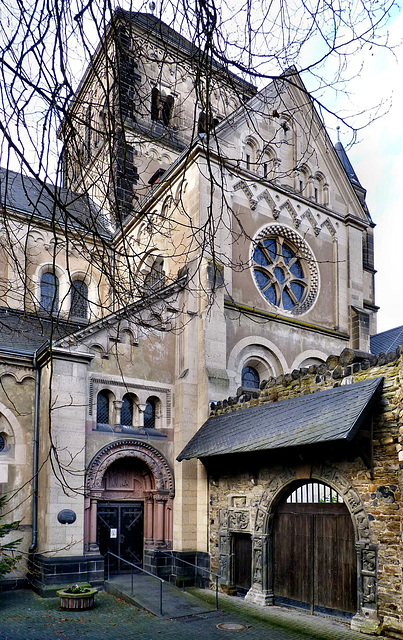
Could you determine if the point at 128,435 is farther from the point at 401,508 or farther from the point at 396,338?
the point at 396,338

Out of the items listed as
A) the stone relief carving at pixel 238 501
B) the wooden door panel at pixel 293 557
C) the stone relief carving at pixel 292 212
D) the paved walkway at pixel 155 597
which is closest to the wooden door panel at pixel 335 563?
the wooden door panel at pixel 293 557

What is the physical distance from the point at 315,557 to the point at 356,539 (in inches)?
60.5

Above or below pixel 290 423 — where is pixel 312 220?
above

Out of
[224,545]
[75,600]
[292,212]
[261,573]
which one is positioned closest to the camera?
[75,600]

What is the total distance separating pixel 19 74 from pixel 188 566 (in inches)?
567

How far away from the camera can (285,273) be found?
21.2 m

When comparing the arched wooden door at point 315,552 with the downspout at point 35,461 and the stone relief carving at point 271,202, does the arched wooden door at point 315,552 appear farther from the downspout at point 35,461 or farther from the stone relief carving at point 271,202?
Answer: the stone relief carving at point 271,202

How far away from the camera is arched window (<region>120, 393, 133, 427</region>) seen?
55.3ft

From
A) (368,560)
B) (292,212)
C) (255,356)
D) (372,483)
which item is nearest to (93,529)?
(255,356)

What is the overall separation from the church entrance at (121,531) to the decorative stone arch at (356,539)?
156 inches

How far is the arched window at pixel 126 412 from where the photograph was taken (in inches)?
663

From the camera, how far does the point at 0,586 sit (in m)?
14.0


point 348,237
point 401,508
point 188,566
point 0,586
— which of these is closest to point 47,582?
point 0,586

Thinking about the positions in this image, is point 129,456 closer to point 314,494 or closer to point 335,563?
point 314,494
